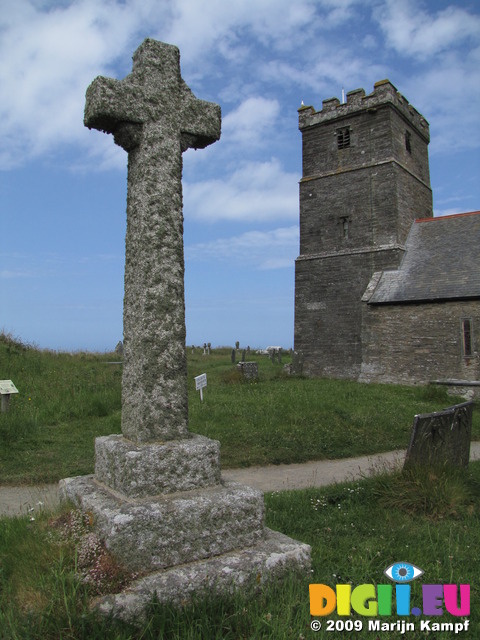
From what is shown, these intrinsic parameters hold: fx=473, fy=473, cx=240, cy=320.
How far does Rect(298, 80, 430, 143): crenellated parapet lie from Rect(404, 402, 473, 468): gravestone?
18.6 metres

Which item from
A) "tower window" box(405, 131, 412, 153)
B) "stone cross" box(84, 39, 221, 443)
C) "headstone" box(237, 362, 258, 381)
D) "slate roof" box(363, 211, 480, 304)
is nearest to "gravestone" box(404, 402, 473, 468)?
"stone cross" box(84, 39, 221, 443)

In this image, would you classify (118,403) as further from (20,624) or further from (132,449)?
(20,624)

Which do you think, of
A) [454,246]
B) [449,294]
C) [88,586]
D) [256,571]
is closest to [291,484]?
[256,571]

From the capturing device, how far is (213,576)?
8.55 feet

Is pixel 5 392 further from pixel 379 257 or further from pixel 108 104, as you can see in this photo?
pixel 379 257

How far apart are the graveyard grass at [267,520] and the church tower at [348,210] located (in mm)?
9690

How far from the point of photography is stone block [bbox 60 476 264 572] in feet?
8.36

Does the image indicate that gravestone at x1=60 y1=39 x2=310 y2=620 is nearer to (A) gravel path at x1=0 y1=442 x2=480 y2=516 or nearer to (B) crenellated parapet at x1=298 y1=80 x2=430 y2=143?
(A) gravel path at x1=0 y1=442 x2=480 y2=516

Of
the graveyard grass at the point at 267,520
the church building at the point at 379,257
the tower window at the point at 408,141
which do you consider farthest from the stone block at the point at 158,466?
the tower window at the point at 408,141

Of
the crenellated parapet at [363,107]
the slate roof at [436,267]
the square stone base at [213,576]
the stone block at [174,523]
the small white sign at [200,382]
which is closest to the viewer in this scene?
the square stone base at [213,576]

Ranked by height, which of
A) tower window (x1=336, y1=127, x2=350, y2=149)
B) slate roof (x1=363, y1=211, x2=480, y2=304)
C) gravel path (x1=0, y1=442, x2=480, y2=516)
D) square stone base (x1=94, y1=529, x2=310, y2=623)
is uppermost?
tower window (x1=336, y1=127, x2=350, y2=149)

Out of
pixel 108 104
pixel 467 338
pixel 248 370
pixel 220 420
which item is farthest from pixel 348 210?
pixel 108 104

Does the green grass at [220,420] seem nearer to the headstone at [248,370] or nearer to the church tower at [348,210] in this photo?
the headstone at [248,370]

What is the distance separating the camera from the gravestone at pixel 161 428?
2611mm
